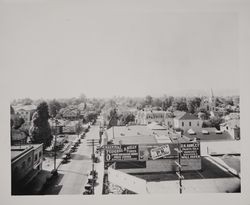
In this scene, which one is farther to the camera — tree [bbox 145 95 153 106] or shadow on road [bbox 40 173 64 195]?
tree [bbox 145 95 153 106]

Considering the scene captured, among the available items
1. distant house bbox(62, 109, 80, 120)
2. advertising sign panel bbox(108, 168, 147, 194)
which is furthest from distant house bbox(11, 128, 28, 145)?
advertising sign panel bbox(108, 168, 147, 194)

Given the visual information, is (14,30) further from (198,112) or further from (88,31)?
(198,112)

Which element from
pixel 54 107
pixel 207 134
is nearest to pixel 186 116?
pixel 207 134

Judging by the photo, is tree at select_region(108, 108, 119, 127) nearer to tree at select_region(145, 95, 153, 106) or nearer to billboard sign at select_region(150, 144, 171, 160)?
tree at select_region(145, 95, 153, 106)

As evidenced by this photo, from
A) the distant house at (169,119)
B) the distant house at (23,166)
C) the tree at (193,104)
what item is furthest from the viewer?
the distant house at (169,119)

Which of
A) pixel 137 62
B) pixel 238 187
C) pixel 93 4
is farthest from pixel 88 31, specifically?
pixel 238 187

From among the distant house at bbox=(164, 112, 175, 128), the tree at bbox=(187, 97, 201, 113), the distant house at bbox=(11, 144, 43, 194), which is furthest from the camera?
the distant house at bbox=(164, 112, 175, 128)

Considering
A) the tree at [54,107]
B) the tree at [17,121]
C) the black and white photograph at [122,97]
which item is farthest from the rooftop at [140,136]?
the tree at [17,121]

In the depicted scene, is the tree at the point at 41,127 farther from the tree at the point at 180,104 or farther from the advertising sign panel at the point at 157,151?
the tree at the point at 180,104
